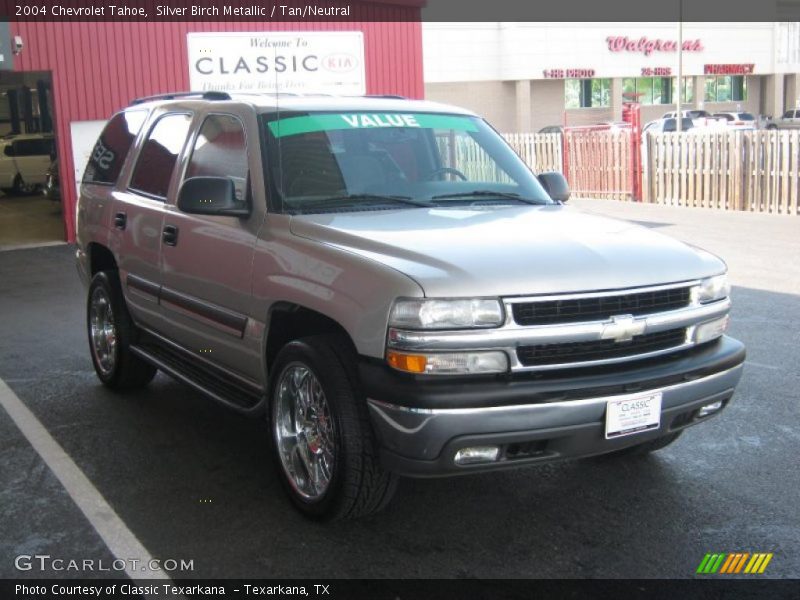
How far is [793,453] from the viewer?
5176 millimetres

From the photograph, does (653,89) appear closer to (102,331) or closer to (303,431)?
(102,331)

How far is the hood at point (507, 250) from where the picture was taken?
3.81 m

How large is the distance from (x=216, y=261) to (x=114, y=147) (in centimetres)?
229

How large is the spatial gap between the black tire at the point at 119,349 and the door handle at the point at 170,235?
104cm

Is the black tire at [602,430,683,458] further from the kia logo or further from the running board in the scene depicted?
the kia logo

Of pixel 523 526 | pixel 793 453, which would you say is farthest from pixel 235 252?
pixel 793 453

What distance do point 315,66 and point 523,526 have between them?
15.0 metres

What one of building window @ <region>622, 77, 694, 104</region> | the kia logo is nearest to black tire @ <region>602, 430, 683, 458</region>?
the kia logo

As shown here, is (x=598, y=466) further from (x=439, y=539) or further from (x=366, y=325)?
(x=366, y=325)

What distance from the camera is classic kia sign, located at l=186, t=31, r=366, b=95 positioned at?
17.0 metres

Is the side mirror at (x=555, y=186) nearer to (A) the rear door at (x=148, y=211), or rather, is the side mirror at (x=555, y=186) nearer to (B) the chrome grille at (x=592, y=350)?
(B) the chrome grille at (x=592, y=350)

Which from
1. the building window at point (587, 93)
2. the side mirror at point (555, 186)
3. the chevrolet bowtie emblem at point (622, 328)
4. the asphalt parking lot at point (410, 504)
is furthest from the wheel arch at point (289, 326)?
the building window at point (587, 93)

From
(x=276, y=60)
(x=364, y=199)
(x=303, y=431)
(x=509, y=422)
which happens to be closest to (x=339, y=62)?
(x=276, y=60)

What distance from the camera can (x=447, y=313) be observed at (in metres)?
3.75
